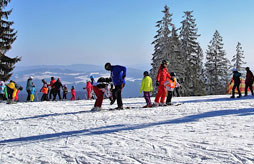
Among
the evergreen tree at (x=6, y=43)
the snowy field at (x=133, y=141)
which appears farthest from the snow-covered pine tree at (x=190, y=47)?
the snowy field at (x=133, y=141)

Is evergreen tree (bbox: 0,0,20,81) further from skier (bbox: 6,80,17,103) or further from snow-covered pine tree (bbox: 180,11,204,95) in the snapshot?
snow-covered pine tree (bbox: 180,11,204,95)

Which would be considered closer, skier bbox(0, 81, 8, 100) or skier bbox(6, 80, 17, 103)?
skier bbox(6, 80, 17, 103)

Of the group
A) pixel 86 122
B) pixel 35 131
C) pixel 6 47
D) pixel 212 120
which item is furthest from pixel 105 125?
pixel 6 47

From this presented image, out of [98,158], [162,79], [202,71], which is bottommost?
[98,158]

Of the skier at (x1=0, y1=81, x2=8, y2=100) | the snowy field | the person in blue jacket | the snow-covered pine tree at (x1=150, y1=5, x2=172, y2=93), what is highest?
the snow-covered pine tree at (x1=150, y1=5, x2=172, y2=93)

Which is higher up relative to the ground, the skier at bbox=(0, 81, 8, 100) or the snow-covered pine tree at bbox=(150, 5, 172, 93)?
the snow-covered pine tree at bbox=(150, 5, 172, 93)

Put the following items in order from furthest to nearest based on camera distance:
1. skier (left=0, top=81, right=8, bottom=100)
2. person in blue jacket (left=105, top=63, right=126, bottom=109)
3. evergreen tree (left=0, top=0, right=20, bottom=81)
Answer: evergreen tree (left=0, top=0, right=20, bottom=81), skier (left=0, top=81, right=8, bottom=100), person in blue jacket (left=105, top=63, right=126, bottom=109)

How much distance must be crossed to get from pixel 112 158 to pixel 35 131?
3341mm

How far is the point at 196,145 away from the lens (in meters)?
4.83

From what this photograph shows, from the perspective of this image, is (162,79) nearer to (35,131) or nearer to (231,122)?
(231,122)

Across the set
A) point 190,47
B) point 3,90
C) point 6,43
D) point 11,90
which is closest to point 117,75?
point 11,90

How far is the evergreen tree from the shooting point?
2698 cm

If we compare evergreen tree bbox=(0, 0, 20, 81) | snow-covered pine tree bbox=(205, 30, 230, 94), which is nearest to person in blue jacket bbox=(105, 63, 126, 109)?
evergreen tree bbox=(0, 0, 20, 81)

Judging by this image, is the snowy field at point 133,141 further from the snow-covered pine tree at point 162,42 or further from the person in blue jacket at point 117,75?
the snow-covered pine tree at point 162,42
